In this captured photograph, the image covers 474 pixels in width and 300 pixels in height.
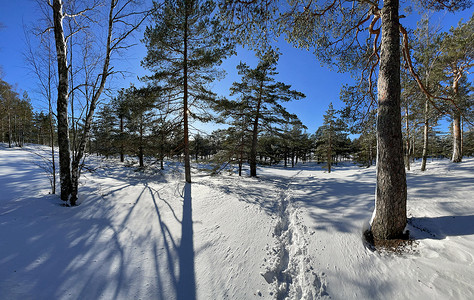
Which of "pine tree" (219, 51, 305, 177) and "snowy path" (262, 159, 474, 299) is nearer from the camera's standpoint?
"snowy path" (262, 159, 474, 299)

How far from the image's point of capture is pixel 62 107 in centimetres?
496

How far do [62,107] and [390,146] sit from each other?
28.4 feet

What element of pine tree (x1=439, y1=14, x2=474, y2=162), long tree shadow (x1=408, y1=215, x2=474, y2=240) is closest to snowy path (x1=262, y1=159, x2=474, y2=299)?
long tree shadow (x1=408, y1=215, x2=474, y2=240)

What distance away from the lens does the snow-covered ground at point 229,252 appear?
7.26 ft

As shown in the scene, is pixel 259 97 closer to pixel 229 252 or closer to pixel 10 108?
pixel 229 252

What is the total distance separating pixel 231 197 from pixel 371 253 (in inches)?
178

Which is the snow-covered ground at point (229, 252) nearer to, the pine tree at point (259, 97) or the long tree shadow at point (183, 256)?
the long tree shadow at point (183, 256)

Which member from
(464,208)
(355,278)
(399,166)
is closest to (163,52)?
(399,166)

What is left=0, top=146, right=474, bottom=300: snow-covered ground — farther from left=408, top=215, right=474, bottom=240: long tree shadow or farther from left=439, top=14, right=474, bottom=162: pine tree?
left=439, top=14, right=474, bottom=162: pine tree

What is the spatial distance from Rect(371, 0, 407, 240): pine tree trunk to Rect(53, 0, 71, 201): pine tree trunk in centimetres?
829

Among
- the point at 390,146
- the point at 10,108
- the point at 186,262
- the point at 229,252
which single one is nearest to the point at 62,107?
the point at 186,262

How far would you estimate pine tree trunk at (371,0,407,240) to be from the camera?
2904 mm

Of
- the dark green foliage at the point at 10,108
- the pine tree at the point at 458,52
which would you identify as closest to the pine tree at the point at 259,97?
the pine tree at the point at 458,52

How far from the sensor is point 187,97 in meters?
8.76
